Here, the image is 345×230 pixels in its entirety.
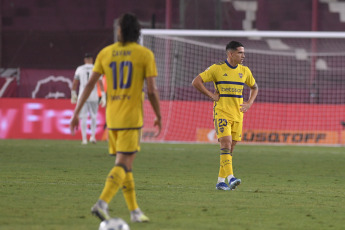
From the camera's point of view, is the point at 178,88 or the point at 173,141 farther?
the point at 178,88

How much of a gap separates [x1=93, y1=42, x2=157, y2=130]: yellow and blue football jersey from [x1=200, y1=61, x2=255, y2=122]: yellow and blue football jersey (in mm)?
3600

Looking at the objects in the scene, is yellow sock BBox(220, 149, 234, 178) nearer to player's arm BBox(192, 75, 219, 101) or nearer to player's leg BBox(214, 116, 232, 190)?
player's leg BBox(214, 116, 232, 190)

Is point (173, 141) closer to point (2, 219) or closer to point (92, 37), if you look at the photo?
point (92, 37)

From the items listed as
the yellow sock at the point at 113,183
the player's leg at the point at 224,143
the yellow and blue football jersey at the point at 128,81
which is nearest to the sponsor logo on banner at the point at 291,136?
the player's leg at the point at 224,143

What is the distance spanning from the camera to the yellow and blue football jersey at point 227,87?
10570 millimetres

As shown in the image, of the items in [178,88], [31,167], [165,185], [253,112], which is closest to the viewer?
[165,185]

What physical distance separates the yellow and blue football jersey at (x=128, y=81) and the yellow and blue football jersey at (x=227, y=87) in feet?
11.8

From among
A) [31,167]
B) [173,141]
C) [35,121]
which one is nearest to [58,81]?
[35,121]

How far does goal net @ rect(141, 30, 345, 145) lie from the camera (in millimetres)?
21969

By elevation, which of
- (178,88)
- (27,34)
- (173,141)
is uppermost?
(27,34)

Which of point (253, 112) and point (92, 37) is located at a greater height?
point (92, 37)

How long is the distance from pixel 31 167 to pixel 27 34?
15.5m

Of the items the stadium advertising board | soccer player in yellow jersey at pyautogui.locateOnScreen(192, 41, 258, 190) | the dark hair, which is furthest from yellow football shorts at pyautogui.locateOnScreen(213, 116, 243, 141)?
the stadium advertising board

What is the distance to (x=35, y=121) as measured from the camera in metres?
22.2
